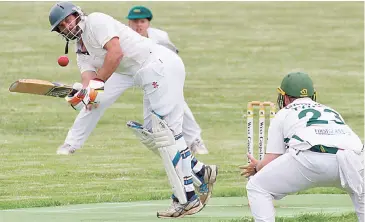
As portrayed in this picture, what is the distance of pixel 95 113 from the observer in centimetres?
1228

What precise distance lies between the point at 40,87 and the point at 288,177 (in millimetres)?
2278

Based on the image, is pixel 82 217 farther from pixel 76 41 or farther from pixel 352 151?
pixel 352 151

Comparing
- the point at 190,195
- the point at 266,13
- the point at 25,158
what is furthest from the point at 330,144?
the point at 266,13

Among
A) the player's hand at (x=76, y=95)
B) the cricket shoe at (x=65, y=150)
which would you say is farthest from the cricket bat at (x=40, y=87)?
the cricket shoe at (x=65, y=150)

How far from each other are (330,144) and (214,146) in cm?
774

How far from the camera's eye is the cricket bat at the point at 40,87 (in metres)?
8.31

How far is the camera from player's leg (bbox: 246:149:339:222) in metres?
6.82

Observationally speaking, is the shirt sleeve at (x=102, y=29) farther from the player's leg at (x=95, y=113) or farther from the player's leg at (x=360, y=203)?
the player's leg at (x=95, y=113)

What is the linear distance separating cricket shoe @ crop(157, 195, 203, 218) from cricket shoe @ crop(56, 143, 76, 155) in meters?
4.55

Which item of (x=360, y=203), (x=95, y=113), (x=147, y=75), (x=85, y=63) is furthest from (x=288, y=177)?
(x=95, y=113)

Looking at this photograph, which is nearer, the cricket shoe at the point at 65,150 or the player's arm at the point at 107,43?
the player's arm at the point at 107,43

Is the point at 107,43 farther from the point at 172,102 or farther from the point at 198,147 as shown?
the point at 198,147

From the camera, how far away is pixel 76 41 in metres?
8.52

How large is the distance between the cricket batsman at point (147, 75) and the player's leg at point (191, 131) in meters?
3.53
